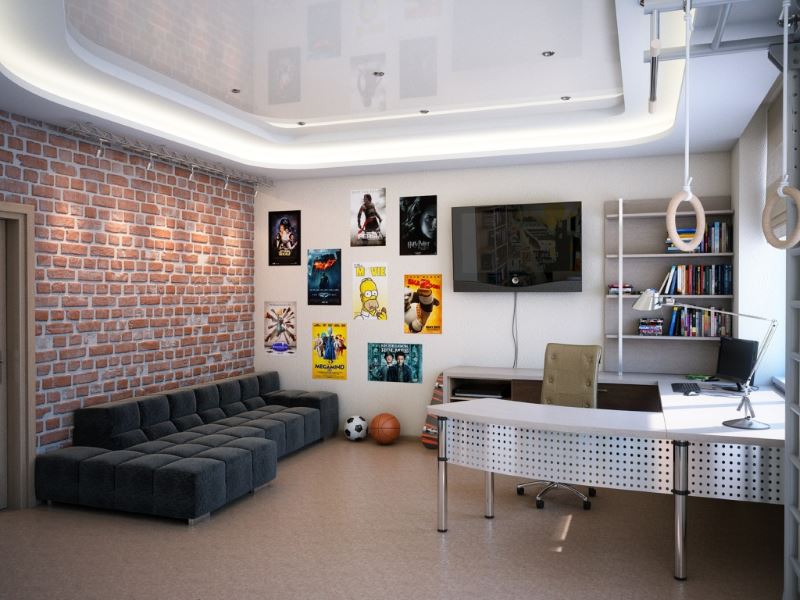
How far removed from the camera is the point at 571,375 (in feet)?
17.2

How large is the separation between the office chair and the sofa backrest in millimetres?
2905

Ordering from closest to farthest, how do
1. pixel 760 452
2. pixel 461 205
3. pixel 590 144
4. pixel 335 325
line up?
pixel 760 452 < pixel 590 144 < pixel 461 205 < pixel 335 325

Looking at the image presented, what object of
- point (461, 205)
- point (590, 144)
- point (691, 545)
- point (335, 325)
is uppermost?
point (590, 144)

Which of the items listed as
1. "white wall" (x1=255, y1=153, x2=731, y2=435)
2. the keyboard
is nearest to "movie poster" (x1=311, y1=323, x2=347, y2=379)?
"white wall" (x1=255, y1=153, x2=731, y2=435)

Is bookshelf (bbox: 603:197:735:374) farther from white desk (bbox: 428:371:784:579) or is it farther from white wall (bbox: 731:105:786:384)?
white desk (bbox: 428:371:784:579)

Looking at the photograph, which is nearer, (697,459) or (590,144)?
(697,459)

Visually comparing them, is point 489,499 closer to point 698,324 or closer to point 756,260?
point 698,324

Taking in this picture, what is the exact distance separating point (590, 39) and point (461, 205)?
2987 mm

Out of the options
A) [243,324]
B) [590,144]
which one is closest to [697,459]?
[590,144]

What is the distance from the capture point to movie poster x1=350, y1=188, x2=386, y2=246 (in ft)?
23.6

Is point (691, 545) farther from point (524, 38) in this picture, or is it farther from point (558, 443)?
point (524, 38)

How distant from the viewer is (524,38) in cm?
389

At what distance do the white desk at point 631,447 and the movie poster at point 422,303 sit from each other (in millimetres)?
2467

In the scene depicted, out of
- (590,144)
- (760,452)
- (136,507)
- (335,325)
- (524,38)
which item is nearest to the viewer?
(760,452)
